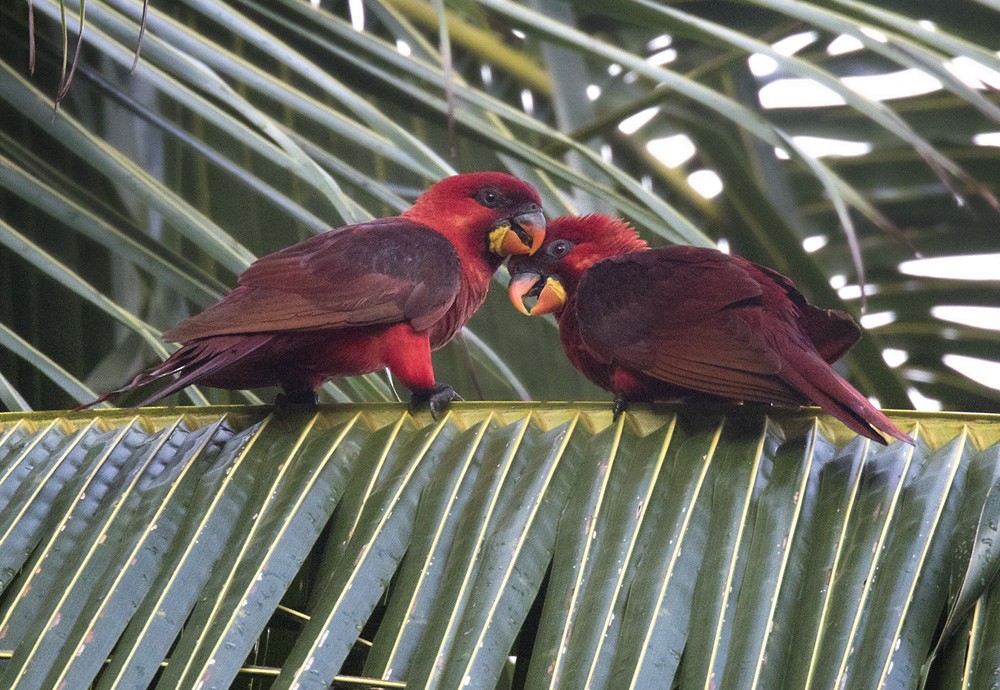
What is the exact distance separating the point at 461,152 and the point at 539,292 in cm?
90

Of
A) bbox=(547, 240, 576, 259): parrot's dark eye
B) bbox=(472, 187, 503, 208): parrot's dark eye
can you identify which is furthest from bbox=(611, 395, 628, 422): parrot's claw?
bbox=(472, 187, 503, 208): parrot's dark eye

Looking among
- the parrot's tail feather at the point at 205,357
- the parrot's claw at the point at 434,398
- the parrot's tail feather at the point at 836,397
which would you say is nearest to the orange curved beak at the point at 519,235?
the parrot's claw at the point at 434,398

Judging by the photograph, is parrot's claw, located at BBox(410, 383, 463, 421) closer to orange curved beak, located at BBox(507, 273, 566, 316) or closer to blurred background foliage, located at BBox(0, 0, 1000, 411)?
blurred background foliage, located at BBox(0, 0, 1000, 411)

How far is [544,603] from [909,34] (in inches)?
30.1

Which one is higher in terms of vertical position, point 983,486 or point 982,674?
Result: point 983,486

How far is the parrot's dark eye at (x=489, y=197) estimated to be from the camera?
2047 mm

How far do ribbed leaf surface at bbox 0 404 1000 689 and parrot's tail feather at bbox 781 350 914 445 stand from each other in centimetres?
3

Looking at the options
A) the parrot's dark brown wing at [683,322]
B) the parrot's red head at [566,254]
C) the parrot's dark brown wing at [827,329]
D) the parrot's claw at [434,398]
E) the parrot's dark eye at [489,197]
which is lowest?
the parrot's claw at [434,398]

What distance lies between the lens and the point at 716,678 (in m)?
0.98

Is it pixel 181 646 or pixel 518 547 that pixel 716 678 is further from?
pixel 181 646

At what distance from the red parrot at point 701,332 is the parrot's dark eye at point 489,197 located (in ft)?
0.99

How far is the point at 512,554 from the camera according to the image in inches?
44.5

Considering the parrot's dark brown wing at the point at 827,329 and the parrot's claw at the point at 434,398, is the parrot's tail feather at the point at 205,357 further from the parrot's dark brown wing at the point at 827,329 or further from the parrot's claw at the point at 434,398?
the parrot's dark brown wing at the point at 827,329

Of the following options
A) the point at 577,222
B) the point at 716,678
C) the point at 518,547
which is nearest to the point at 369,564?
the point at 518,547
